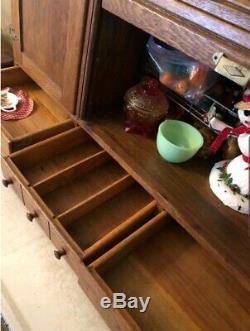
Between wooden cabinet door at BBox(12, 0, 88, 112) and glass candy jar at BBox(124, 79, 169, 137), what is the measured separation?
0.54ft

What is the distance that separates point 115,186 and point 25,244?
30 cm

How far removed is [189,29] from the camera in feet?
1.88

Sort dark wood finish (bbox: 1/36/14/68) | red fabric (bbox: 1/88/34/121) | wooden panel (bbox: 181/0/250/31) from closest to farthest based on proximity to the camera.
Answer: wooden panel (bbox: 181/0/250/31) → red fabric (bbox: 1/88/34/121) → dark wood finish (bbox: 1/36/14/68)

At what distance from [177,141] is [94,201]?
28 cm

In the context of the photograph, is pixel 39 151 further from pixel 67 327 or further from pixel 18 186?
pixel 67 327

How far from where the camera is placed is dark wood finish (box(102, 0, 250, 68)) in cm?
53

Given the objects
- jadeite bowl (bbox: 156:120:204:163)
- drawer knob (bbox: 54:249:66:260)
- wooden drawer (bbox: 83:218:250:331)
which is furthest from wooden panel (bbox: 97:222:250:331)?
jadeite bowl (bbox: 156:120:204:163)

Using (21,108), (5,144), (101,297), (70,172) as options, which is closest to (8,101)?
(21,108)

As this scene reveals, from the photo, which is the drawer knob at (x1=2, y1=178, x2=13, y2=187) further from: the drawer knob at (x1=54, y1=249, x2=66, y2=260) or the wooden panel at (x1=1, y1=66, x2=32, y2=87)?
the wooden panel at (x1=1, y1=66, x2=32, y2=87)

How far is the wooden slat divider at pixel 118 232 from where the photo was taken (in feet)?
2.42

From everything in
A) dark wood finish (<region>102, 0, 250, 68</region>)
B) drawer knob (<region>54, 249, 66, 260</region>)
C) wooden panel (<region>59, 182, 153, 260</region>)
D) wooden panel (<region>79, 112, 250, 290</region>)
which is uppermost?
dark wood finish (<region>102, 0, 250, 68</region>)

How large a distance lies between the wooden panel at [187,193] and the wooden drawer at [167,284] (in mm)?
89

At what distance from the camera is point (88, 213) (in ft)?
2.84

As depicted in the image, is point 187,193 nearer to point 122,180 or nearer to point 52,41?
point 122,180
